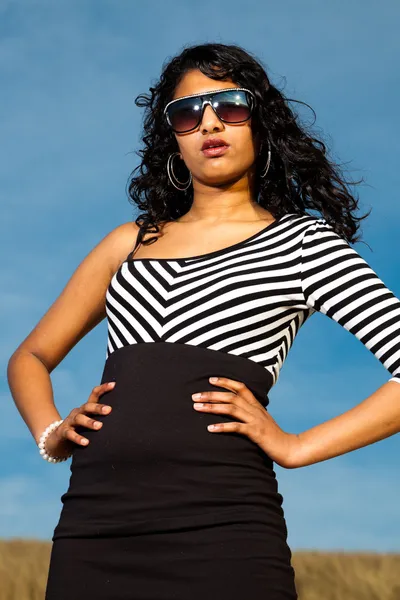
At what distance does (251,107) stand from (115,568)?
2092 millimetres

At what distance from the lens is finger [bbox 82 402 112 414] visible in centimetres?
341

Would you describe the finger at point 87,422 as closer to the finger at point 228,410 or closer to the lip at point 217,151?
the finger at point 228,410

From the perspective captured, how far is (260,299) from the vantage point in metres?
3.54

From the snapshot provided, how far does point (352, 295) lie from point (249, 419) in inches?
26.4

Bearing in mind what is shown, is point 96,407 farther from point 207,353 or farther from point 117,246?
point 117,246

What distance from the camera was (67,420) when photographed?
3600 mm

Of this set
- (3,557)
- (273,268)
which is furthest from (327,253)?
(3,557)

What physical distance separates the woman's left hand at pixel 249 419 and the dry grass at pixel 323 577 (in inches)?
132

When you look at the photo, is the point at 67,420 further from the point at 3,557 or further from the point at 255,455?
the point at 3,557

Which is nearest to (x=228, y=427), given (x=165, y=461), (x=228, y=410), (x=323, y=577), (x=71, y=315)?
(x=228, y=410)

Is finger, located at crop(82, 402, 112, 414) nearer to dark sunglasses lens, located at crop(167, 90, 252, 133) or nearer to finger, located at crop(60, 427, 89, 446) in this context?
finger, located at crop(60, 427, 89, 446)

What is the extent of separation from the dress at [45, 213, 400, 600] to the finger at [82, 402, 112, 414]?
0.14 ft

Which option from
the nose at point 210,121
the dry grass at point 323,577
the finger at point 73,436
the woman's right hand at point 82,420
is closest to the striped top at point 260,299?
the woman's right hand at point 82,420

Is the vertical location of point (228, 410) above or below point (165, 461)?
above
